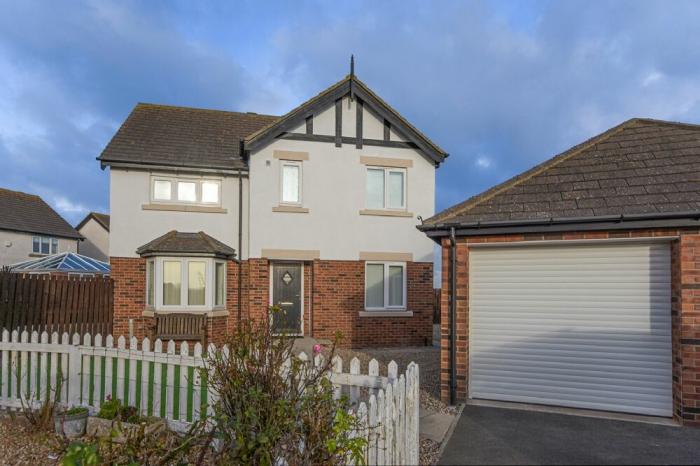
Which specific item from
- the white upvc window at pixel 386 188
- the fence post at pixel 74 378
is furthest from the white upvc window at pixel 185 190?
the fence post at pixel 74 378

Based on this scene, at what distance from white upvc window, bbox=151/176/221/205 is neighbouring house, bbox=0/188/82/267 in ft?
68.6

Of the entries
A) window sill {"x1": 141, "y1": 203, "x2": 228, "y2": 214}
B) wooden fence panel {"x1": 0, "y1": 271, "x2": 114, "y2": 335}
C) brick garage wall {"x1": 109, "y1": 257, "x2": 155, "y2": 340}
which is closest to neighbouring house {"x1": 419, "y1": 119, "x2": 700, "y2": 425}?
window sill {"x1": 141, "y1": 203, "x2": 228, "y2": 214}

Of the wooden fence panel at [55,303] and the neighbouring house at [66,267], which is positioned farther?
the neighbouring house at [66,267]

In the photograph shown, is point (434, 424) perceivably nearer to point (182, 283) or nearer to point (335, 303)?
point (335, 303)

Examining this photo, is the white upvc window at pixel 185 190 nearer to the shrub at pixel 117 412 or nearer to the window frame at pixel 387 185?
the window frame at pixel 387 185

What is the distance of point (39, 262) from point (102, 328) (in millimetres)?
12818

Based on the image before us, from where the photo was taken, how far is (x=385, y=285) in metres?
13.7

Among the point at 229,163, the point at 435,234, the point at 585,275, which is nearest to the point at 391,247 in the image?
the point at 229,163

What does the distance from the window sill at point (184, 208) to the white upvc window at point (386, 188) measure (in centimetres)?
441

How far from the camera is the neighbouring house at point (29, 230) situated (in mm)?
28719

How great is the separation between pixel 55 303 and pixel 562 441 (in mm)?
11687

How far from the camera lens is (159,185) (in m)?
13.3

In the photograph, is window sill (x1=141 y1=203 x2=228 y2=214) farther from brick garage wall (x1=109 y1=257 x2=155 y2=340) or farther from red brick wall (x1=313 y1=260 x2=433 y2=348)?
red brick wall (x1=313 y1=260 x2=433 y2=348)

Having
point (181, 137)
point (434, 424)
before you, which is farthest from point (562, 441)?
point (181, 137)
